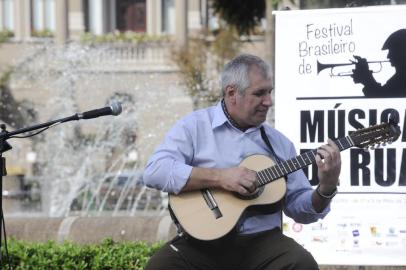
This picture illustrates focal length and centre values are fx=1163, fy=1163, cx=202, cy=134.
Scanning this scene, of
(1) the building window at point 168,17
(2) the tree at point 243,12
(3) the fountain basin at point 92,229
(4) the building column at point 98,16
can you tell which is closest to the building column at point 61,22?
(4) the building column at point 98,16

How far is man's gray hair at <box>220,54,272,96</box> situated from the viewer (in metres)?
5.76

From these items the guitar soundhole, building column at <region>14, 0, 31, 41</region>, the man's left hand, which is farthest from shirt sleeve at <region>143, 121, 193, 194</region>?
building column at <region>14, 0, 31, 41</region>

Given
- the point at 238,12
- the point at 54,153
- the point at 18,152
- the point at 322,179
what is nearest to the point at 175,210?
the point at 322,179

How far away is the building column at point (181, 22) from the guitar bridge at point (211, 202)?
1360 inches

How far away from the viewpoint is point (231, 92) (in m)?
5.83

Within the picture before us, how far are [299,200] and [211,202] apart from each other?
18.5 inches

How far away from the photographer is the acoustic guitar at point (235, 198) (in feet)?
18.3

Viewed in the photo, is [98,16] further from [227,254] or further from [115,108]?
[227,254]

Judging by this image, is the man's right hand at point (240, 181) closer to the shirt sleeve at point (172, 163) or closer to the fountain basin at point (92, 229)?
the shirt sleeve at point (172, 163)

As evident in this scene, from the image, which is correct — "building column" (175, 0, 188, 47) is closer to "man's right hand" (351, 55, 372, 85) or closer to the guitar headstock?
"man's right hand" (351, 55, 372, 85)

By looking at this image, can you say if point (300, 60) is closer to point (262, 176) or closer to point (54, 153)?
point (262, 176)

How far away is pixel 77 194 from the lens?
2012 centimetres

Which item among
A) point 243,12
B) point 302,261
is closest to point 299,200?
point 302,261

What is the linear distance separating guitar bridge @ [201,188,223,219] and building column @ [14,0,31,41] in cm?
3773
